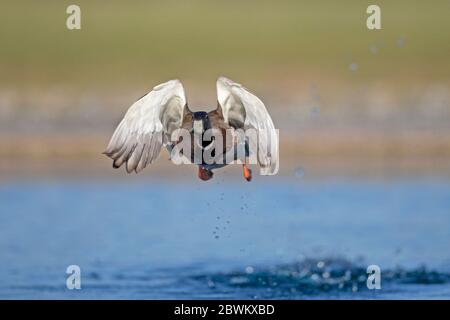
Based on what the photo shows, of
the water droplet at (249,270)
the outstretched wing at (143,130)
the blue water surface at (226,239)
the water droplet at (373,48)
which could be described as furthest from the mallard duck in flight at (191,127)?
A: the water droplet at (373,48)

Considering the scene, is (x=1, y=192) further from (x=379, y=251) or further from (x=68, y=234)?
(x=379, y=251)

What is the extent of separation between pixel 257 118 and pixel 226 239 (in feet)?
15.4

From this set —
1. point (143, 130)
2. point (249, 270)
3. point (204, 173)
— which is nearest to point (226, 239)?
point (249, 270)

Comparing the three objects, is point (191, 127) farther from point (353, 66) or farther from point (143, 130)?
point (353, 66)

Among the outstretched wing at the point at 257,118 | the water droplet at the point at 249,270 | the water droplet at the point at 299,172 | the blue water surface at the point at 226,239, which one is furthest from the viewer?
the water droplet at the point at 299,172

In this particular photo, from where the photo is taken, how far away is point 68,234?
12844 mm

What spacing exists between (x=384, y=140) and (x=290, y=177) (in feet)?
5.76

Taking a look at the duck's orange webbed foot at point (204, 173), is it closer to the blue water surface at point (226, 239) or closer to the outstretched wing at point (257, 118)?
the outstretched wing at point (257, 118)

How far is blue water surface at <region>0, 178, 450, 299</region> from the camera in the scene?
9633 millimetres

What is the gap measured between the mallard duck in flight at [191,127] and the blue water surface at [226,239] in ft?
5.35

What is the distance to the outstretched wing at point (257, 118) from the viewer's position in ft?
26.0

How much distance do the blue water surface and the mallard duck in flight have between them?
1.63m

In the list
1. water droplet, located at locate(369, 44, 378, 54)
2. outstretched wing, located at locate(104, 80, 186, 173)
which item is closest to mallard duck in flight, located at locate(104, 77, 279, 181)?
outstretched wing, located at locate(104, 80, 186, 173)

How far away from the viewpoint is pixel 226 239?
40.9 feet
